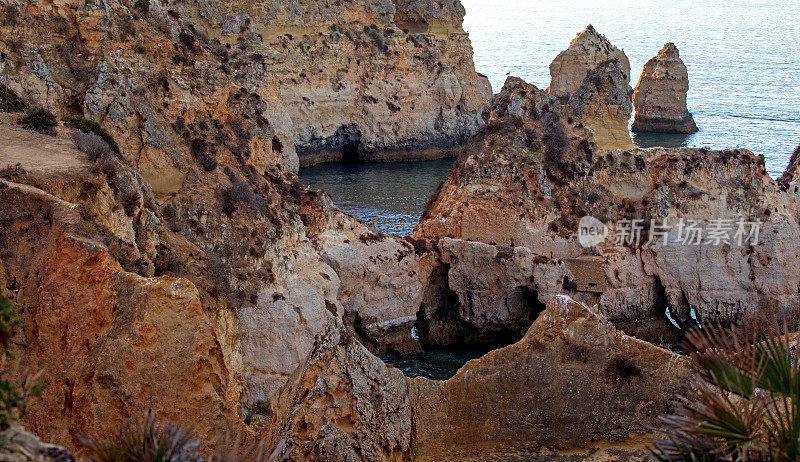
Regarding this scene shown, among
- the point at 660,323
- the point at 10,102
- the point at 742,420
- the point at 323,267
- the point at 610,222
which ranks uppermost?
the point at 10,102

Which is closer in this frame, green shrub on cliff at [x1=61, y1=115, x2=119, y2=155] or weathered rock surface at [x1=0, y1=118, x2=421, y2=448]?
weathered rock surface at [x1=0, y1=118, x2=421, y2=448]

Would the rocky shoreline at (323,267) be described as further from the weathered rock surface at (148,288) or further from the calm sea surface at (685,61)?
the calm sea surface at (685,61)

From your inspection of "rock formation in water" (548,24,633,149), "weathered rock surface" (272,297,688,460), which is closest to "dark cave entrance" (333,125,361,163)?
"rock formation in water" (548,24,633,149)

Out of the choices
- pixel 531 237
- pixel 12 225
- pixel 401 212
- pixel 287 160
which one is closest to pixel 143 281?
pixel 12 225

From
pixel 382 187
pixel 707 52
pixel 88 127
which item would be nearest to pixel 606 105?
pixel 88 127

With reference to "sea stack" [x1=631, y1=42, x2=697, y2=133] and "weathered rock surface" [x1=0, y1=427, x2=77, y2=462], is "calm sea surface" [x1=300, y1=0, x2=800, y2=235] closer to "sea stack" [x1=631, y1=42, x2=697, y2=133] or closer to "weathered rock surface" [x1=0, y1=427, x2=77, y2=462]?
"sea stack" [x1=631, y1=42, x2=697, y2=133]

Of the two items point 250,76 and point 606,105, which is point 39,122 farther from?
point 606,105
